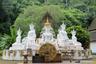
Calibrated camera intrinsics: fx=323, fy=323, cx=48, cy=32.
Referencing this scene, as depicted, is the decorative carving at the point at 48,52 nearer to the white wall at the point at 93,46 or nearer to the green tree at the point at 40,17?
the white wall at the point at 93,46

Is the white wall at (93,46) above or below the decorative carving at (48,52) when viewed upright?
below

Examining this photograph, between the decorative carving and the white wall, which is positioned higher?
the decorative carving

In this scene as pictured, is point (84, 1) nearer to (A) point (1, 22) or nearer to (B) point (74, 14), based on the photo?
(B) point (74, 14)

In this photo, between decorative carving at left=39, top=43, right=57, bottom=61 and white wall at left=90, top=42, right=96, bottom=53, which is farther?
white wall at left=90, top=42, right=96, bottom=53

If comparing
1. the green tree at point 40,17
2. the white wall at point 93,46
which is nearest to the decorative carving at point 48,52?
the white wall at point 93,46

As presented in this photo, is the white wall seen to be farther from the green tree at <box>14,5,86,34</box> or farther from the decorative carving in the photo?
the decorative carving

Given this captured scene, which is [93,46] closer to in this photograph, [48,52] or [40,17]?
[40,17]

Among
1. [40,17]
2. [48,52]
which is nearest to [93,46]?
[40,17]

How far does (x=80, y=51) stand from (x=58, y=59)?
8266 millimetres

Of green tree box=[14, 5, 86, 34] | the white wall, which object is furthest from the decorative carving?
green tree box=[14, 5, 86, 34]

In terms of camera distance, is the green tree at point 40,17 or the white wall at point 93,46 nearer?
the white wall at point 93,46

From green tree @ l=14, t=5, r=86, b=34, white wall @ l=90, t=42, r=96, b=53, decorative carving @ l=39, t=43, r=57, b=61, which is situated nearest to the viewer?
decorative carving @ l=39, t=43, r=57, b=61

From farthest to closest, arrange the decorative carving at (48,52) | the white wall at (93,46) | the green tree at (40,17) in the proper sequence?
the green tree at (40,17) → the white wall at (93,46) → the decorative carving at (48,52)

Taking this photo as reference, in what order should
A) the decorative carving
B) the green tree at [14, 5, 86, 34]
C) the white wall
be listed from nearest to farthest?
the decorative carving
the white wall
the green tree at [14, 5, 86, 34]
